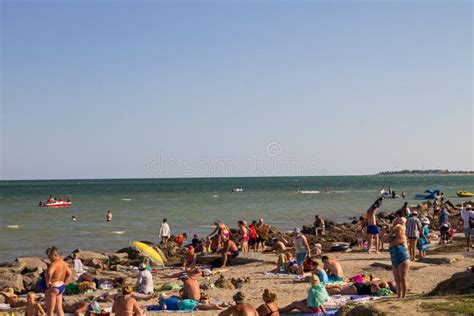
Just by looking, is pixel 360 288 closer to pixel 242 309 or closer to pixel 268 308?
pixel 268 308

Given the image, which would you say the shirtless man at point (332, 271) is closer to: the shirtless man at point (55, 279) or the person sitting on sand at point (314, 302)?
the person sitting on sand at point (314, 302)

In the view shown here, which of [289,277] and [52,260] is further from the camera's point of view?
[289,277]

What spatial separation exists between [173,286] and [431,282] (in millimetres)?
6116

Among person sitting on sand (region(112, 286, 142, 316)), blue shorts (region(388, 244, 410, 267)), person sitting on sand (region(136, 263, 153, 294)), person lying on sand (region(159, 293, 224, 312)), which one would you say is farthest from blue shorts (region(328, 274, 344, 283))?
person sitting on sand (region(112, 286, 142, 316))

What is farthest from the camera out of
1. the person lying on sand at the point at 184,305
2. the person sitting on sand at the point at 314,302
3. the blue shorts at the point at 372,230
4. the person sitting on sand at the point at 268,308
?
the blue shorts at the point at 372,230

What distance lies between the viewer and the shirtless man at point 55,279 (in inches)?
392

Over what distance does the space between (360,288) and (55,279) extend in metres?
6.24

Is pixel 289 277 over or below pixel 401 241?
below

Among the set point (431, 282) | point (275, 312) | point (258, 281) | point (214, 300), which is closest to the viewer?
point (275, 312)

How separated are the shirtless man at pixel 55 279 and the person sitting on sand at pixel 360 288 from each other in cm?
550

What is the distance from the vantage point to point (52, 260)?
10.0m

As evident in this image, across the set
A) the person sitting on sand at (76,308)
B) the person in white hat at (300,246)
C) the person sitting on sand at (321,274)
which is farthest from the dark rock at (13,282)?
the person sitting on sand at (321,274)

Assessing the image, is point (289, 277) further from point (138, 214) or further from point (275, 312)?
point (138, 214)

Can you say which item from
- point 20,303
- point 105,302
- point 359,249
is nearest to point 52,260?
point 105,302
